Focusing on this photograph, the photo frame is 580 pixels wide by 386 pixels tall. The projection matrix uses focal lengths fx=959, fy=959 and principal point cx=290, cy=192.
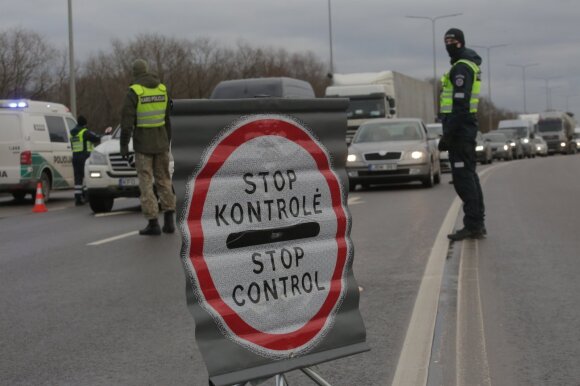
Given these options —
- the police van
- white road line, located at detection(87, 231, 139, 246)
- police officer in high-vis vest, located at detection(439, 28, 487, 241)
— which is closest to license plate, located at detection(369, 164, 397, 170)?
the police van

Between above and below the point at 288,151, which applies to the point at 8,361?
below

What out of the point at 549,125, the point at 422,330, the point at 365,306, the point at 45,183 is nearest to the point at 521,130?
the point at 549,125

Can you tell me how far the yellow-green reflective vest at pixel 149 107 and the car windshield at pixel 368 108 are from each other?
769 inches

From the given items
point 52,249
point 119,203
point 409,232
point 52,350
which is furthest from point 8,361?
point 119,203

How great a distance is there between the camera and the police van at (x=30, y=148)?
19406 millimetres

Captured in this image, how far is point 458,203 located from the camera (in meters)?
15.3

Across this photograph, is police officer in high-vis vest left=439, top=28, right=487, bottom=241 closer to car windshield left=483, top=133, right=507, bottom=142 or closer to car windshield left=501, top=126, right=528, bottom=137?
car windshield left=483, top=133, right=507, bottom=142

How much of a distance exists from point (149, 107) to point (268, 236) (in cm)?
750

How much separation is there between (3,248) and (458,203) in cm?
743

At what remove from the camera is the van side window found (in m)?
20.3

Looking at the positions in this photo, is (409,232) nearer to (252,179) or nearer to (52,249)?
(52,249)

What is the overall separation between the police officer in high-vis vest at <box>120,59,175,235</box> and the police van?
8.85 meters

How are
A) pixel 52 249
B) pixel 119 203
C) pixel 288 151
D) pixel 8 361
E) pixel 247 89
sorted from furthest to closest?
1. pixel 247 89
2. pixel 119 203
3. pixel 52 249
4. pixel 8 361
5. pixel 288 151

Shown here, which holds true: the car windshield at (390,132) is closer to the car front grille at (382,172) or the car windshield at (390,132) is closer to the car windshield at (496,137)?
the car front grille at (382,172)
